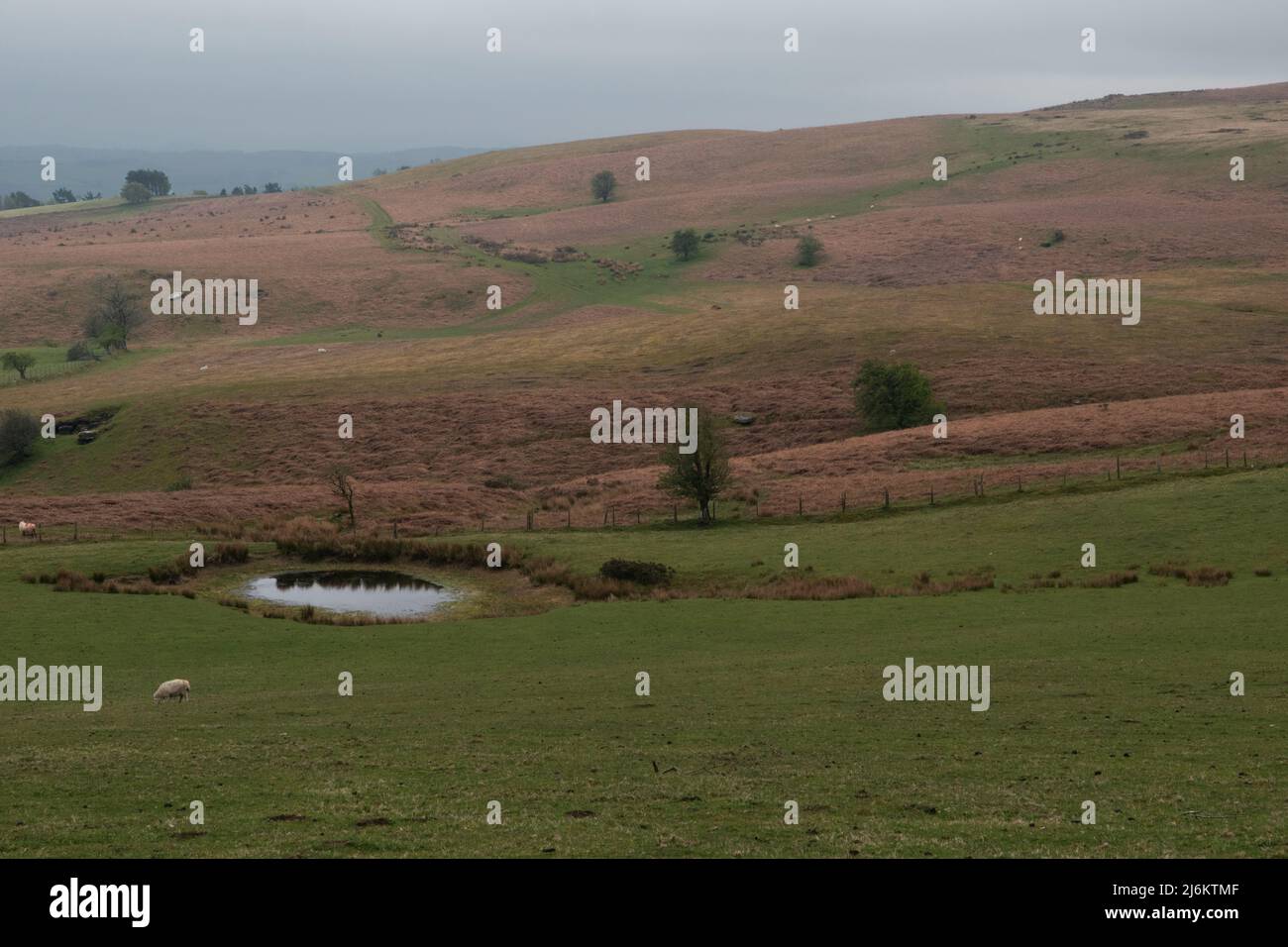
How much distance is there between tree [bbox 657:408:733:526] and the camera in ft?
191

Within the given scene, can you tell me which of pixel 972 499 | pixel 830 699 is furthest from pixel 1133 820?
pixel 972 499

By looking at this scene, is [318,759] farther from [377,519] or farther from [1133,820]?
[377,519]

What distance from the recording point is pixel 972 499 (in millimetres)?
56125

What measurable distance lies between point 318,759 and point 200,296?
135543 mm

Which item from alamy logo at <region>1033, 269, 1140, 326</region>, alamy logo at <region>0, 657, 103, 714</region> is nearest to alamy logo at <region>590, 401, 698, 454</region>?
alamy logo at <region>1033, 269, 1140, 326</region>

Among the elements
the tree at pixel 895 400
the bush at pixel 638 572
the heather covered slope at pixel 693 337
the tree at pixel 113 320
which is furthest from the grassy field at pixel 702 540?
the tree at pixel 113 320

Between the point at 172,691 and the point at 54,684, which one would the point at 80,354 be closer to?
the point at 54,684

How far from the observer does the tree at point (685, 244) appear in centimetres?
15512

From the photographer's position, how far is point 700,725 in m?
23.8

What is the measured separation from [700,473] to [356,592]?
1718 centimetres

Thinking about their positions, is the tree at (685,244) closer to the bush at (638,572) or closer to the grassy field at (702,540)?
the grassy field at (702,540)
